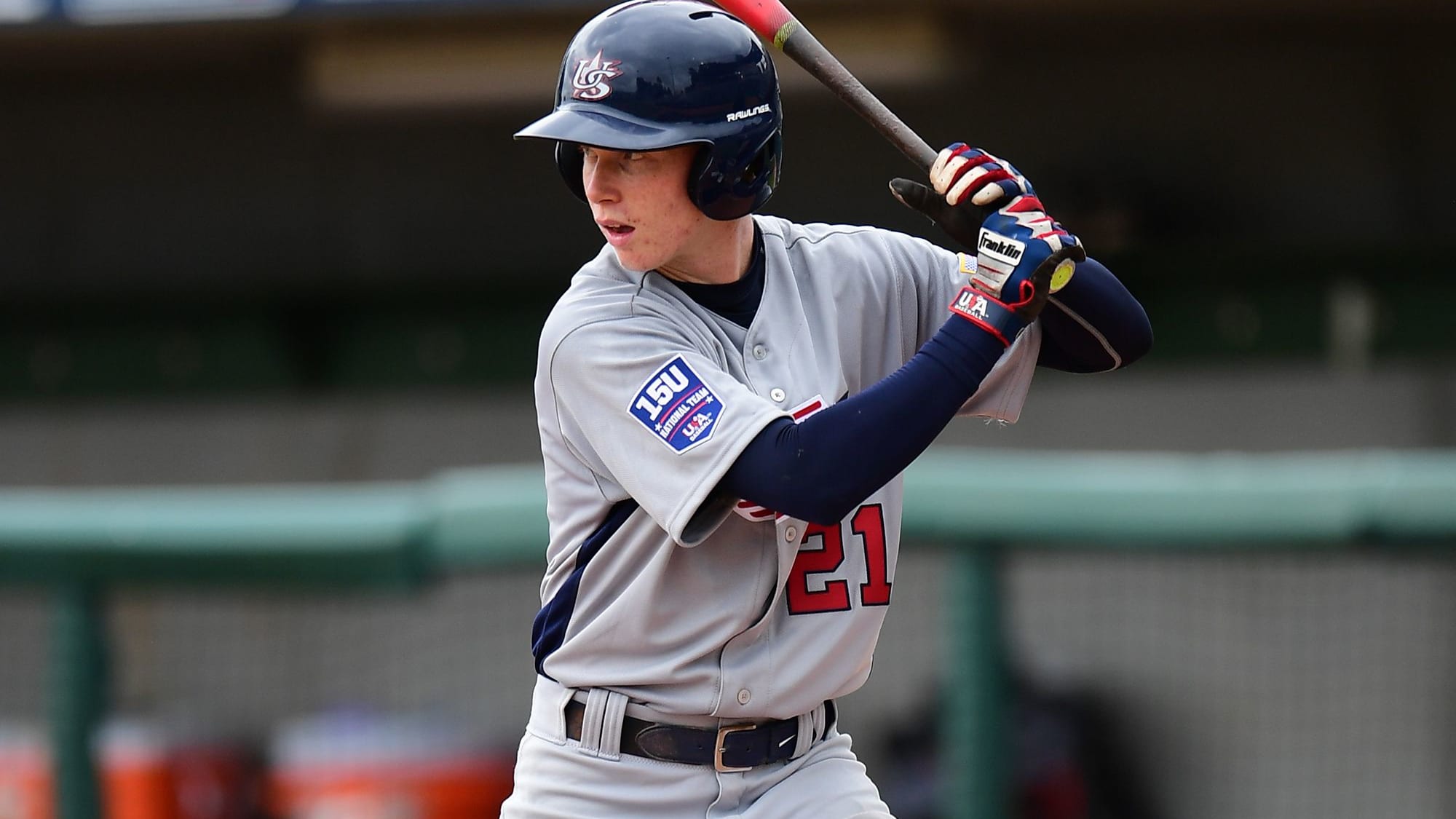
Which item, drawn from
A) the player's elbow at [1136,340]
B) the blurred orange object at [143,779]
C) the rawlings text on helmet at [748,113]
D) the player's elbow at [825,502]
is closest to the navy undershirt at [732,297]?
the rawlings text on helmet at [748,113]

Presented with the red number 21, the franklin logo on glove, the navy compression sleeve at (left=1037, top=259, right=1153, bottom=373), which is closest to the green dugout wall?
the navy compression sleeve at (left=1037, top=259, right=1153, bottom=373)

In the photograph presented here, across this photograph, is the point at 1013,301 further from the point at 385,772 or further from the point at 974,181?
the point at 385,772

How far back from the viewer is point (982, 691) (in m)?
3.17

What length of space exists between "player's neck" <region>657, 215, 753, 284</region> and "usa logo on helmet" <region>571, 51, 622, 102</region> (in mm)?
194

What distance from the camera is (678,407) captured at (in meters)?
1.85

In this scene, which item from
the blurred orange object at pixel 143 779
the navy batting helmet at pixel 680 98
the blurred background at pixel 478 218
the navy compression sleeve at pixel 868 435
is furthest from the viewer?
the blurred background at pixel 478 218

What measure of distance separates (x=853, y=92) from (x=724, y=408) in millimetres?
494

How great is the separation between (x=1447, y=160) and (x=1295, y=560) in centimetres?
341

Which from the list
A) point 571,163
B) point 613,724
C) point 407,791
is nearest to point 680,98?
point 571,163

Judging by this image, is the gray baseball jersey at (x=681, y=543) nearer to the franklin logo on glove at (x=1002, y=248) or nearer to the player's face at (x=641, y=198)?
the player's face at (x=641, y=198)

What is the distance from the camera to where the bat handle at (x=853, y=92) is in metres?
2.06

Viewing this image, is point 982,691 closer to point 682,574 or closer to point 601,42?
point 682,574

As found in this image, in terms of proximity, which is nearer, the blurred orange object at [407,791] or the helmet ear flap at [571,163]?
the helmet ear flap at [571,163]

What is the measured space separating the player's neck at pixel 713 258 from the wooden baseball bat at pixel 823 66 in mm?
206
